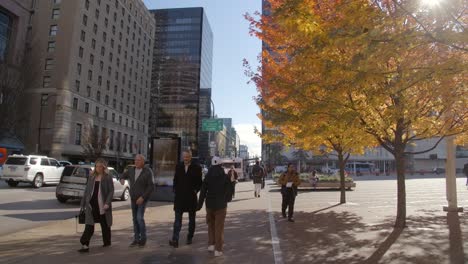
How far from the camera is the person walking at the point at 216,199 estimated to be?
7.43 meters

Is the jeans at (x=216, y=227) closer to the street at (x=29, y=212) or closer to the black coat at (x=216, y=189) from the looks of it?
the black coat at (x=216, y=189)

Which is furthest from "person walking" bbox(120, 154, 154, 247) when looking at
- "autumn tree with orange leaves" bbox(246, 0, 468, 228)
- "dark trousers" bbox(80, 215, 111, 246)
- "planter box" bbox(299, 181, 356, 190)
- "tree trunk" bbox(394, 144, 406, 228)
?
"planter box" bbox(299, 181, 356, 190)

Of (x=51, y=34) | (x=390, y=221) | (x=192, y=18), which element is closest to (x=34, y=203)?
(x=390, y=221)

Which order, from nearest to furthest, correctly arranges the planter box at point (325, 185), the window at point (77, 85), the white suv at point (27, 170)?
the white suv at point (27, 170) → the planter box at point (325, 185) → the window at point (77, 85)

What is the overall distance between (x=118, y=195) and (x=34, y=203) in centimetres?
354

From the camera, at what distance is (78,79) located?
60062 millimetres

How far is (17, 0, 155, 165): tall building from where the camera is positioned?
5684cm

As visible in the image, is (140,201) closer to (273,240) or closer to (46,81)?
(273,240)

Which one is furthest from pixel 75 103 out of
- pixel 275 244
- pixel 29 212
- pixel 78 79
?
pixel 275 244

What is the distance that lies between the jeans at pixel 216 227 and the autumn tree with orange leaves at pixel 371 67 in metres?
3.24

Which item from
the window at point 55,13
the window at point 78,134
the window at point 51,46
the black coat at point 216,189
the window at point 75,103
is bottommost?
the black coat at point 216,189

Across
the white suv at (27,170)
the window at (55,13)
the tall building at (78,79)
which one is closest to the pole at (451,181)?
the white suv at (27,170)

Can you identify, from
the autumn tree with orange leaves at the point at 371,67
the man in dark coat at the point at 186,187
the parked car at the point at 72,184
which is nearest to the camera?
Answer: the autumn tree with orange leaves at the point at 371,67

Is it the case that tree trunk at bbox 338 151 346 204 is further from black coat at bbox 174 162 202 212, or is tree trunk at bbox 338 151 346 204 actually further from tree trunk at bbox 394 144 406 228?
black coat at bbox 174 162 202 212
